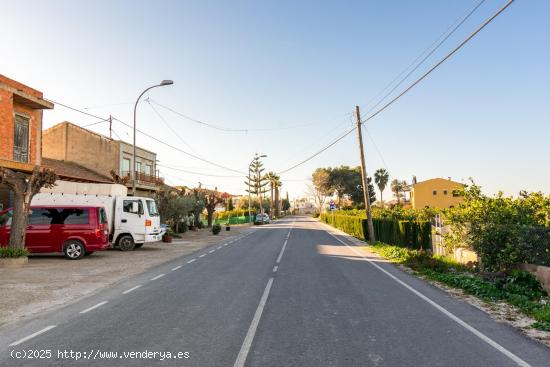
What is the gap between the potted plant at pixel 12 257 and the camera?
49.0 feet

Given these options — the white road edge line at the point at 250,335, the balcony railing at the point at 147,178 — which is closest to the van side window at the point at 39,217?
the white road edge line at the point at 250,335

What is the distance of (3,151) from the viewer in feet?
70.6

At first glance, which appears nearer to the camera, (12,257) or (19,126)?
(12,257)

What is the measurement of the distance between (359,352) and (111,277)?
31.6ft

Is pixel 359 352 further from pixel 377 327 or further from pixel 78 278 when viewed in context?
pixel 78 278

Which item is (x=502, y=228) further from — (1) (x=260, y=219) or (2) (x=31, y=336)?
(1) (x=260, y=219)

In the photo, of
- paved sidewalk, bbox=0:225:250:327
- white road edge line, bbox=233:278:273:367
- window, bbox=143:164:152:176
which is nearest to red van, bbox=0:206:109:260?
paved sidewalk, bbox=0:225:250:327

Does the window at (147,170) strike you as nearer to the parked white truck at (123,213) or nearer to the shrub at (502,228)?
the parked white truck at (123,213)

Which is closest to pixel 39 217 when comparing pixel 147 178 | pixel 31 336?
pixel 31 336

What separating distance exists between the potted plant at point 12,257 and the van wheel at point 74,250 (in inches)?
88.3

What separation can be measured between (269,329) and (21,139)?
22.4 metres

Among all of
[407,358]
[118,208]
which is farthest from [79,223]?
[407,358]

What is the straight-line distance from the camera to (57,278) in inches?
499

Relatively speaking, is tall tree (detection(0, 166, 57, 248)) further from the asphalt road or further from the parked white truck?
the asphalt road
